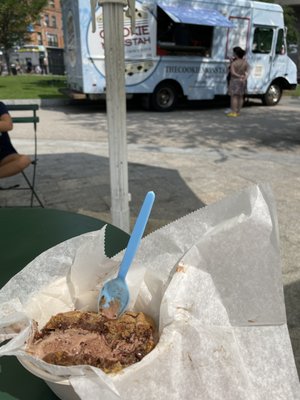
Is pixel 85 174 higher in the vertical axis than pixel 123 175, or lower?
lower

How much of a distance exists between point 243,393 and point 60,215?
1.04 m

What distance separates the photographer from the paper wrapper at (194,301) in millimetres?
707

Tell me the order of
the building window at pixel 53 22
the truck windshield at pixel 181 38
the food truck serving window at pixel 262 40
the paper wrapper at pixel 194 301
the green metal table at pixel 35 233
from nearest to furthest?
the paper wrapper at pixel 194 301 → the green metal table at pixel 35 233 → the truck windshield at pixel 181 38 → the food truck serving window at pixel 262 40 → the building window at pixel 53 22

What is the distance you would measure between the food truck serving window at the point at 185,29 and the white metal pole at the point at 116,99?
28.4ft

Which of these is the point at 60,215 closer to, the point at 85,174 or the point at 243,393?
the point at 243,393

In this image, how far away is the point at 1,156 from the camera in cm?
356

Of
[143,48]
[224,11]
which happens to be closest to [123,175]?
[143,48]

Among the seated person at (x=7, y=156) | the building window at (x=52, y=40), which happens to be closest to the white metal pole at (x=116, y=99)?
the seated person at (x=7, y=156)

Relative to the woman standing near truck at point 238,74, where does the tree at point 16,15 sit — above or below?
above

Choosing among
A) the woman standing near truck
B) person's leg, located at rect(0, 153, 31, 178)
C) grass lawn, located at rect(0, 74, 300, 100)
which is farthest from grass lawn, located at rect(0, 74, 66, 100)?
person's leg, located at rect(0, 153, 31, 178)

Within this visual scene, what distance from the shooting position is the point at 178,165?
5719 mm

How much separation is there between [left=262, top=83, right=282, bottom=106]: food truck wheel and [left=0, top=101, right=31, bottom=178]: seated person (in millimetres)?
11450

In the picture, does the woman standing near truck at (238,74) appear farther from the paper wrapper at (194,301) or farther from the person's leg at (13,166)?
the paper wrapper at (194,301)

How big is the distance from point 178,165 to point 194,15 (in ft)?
21.9
